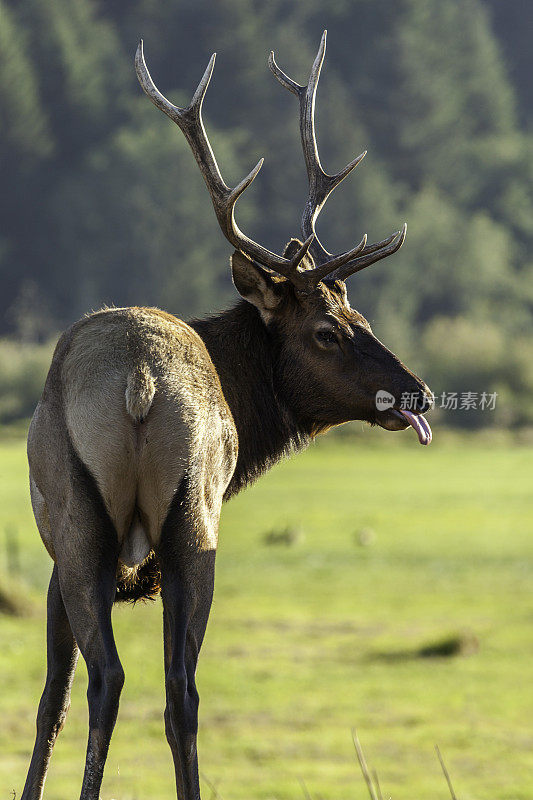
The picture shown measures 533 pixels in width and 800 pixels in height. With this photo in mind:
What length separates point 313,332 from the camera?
622 cm

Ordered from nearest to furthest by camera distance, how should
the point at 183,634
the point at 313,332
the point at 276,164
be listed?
the point at 183,634 < the point at 313,332 < the point at 276,164

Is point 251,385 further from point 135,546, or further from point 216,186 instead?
point 135,546

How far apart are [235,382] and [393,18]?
9494cm

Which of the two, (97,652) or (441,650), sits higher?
(97,652)

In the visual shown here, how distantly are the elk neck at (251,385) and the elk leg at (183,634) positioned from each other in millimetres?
1039

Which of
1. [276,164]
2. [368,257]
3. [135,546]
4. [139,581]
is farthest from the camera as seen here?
[276,164]

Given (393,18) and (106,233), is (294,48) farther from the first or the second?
(106,233)

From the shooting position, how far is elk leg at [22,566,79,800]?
5.70 meters

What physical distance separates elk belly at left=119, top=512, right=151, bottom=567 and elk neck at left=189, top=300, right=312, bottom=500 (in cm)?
100

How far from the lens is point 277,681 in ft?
91.7

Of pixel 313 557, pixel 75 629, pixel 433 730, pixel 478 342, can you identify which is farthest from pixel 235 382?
pixel 478 342

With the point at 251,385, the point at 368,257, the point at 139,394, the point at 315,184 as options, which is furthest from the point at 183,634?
the point at 315,184

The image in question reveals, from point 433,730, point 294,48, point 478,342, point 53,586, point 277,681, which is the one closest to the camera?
point 53,586

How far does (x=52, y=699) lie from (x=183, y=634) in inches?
40.5
